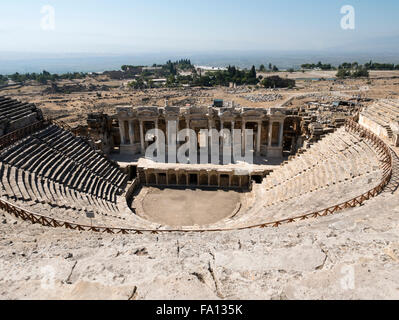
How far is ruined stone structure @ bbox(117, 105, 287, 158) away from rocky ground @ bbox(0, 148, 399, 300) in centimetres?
2113

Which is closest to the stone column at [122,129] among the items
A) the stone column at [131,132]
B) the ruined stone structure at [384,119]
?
the stone column at [131,132]

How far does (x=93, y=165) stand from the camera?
82.3 ft

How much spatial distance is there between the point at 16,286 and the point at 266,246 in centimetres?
651

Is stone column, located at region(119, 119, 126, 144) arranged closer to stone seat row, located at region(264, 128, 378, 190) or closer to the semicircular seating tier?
the semicircular seating tier

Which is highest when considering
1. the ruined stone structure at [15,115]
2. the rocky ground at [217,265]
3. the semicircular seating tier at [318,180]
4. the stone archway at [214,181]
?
the ruined stone structure at [15,115]

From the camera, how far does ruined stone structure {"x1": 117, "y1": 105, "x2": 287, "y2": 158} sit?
30.2 metres

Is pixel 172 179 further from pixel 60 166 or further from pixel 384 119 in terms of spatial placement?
pixel 384 119

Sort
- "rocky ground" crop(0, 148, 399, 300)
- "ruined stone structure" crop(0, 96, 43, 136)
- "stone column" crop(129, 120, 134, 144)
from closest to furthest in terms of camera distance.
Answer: "rocky ground" crop(0, 148, 399, 300), "ruined stone structure" crop(0, 96, 43, 136), "stone column" crop(129, 120, 134, 144)

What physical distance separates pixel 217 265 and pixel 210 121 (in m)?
24.9

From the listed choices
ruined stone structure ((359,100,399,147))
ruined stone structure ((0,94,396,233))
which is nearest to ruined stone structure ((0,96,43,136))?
ruined stone structure ((0,94,396,233))

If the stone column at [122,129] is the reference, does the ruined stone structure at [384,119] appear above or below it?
above

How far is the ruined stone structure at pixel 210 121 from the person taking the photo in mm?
30219

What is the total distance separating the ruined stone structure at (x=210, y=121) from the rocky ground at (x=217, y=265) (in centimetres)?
2113

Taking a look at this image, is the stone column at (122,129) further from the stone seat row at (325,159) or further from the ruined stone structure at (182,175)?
the stone seat row at (325,159)
